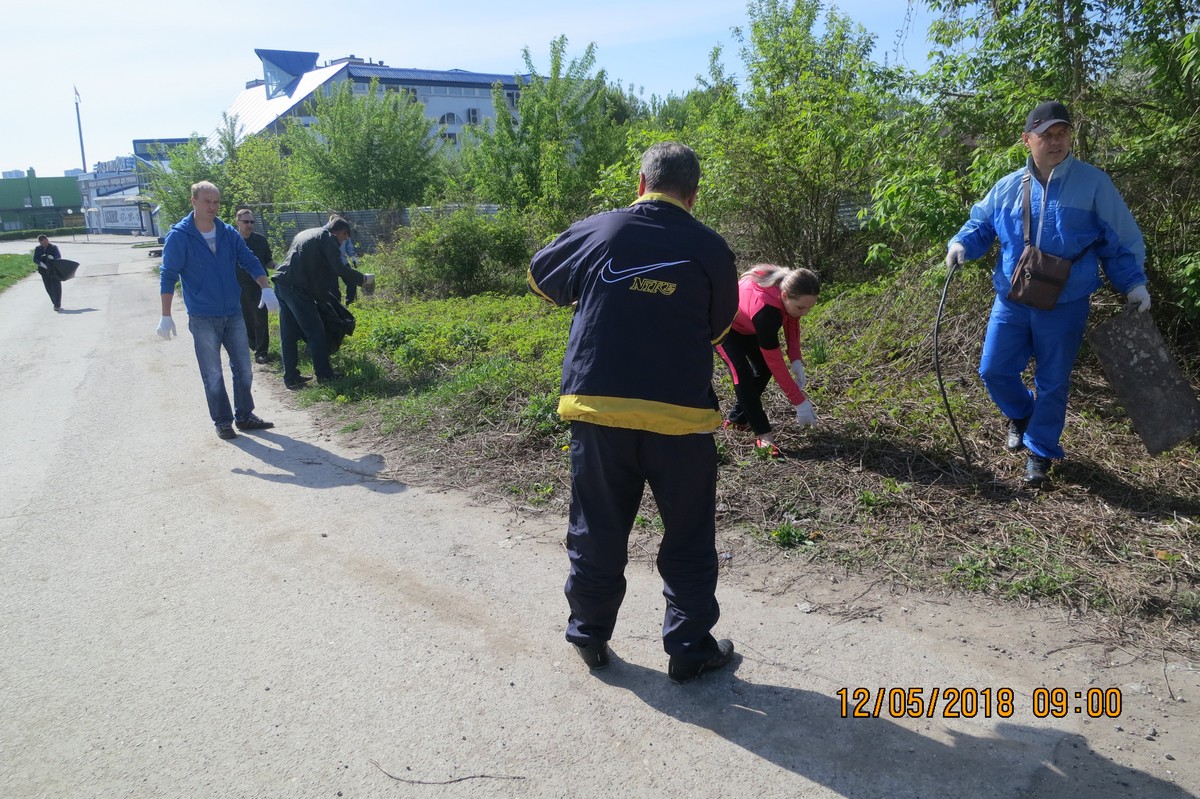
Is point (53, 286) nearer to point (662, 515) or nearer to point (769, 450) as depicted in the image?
point (769, 450)

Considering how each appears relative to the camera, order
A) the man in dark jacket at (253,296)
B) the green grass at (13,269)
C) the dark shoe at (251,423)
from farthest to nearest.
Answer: the green grass at (13,269) < the man in dark jacket at (253,296) < the dark shoe at (251,423)

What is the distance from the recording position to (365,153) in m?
24.2

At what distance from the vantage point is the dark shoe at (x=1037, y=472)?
473cm

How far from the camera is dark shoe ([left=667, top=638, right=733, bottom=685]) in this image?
10.6 feet

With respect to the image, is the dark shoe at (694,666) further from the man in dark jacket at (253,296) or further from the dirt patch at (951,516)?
the man in dark jacket at (253,296)

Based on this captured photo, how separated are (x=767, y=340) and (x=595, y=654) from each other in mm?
2623

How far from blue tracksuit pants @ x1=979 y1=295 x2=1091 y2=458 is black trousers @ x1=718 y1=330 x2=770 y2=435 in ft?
4.53

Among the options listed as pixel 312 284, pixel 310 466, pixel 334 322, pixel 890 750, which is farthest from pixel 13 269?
pixel 890 750

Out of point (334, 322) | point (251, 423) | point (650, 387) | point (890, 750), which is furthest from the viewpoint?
point (334, 322)

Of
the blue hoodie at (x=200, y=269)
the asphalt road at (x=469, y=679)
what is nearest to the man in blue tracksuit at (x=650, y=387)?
the asphalt road at (x=469, y=679)

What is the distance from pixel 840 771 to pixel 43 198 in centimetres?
10262

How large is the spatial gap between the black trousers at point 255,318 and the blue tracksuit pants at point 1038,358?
8136 millimetres
